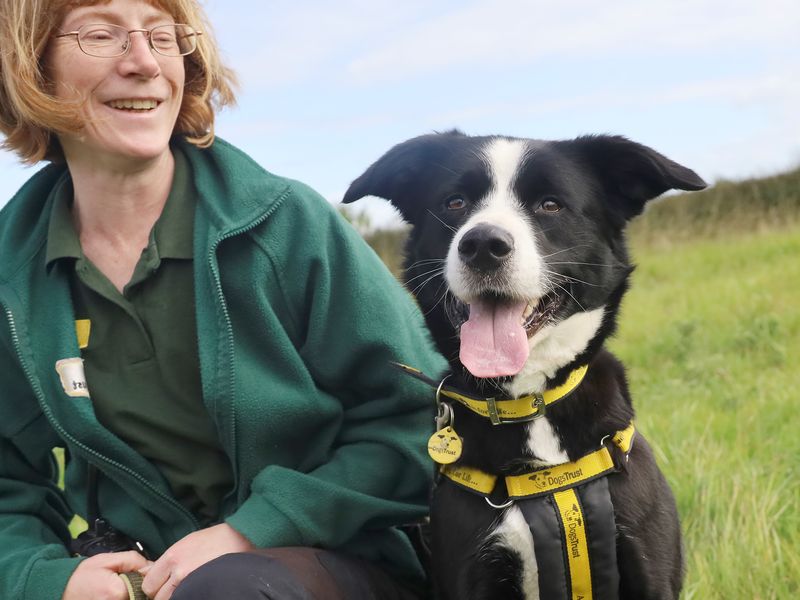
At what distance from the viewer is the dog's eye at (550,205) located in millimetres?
2195

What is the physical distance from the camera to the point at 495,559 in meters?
2.01

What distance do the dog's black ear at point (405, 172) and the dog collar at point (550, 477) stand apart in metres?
0.74

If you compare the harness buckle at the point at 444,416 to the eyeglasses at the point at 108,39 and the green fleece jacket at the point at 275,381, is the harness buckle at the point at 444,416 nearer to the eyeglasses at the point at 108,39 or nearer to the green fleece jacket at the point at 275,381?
the green fleece jacket at the point at 275,381

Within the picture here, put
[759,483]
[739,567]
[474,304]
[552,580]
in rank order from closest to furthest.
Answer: [552,580] < [474,304] < [739,567] < [759,483]

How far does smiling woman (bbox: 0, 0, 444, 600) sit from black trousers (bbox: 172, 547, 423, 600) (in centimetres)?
1

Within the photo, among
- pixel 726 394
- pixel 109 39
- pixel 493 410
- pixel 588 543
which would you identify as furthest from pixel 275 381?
pixel 726 394

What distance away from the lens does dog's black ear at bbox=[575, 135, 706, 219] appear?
6.92 ft

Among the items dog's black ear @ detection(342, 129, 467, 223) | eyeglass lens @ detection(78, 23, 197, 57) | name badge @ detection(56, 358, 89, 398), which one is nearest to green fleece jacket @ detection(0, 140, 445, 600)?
name badge @ detection(56, 358, 89, 398)

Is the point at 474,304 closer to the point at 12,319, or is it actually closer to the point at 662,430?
the point at 12,319

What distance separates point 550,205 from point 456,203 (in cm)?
23

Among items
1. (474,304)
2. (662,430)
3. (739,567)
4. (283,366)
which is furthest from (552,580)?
(662,430)

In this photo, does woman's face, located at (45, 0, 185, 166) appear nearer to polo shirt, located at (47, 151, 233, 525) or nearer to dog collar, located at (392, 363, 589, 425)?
polo shirt, located at (47, 151, 233, 525)

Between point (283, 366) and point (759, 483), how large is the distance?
1.93 m

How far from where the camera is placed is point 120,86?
2.32 metres
